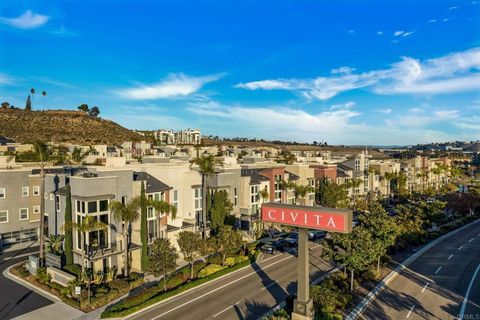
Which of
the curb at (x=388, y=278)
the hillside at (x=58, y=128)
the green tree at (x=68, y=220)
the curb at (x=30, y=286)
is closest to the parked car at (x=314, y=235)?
the curb at (x=388, y=278)

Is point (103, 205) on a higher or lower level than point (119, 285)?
higher

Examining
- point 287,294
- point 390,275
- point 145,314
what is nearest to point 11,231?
point 145,314

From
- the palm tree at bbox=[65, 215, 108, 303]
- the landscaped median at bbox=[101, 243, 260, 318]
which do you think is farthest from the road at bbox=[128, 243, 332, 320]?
the palm tree at bbox=[65, 215, 108, 303]

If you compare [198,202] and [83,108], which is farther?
[83,108]

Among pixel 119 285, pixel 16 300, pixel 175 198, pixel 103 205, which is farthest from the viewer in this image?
pixel 175 198

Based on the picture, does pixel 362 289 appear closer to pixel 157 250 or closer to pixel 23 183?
pixel 157 250

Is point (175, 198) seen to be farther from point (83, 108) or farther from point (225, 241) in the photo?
point (83, 108)

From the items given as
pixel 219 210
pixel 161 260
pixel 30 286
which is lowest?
pixel 30 286

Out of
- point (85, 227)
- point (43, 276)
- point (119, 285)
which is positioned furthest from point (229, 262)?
point (43, 276)
